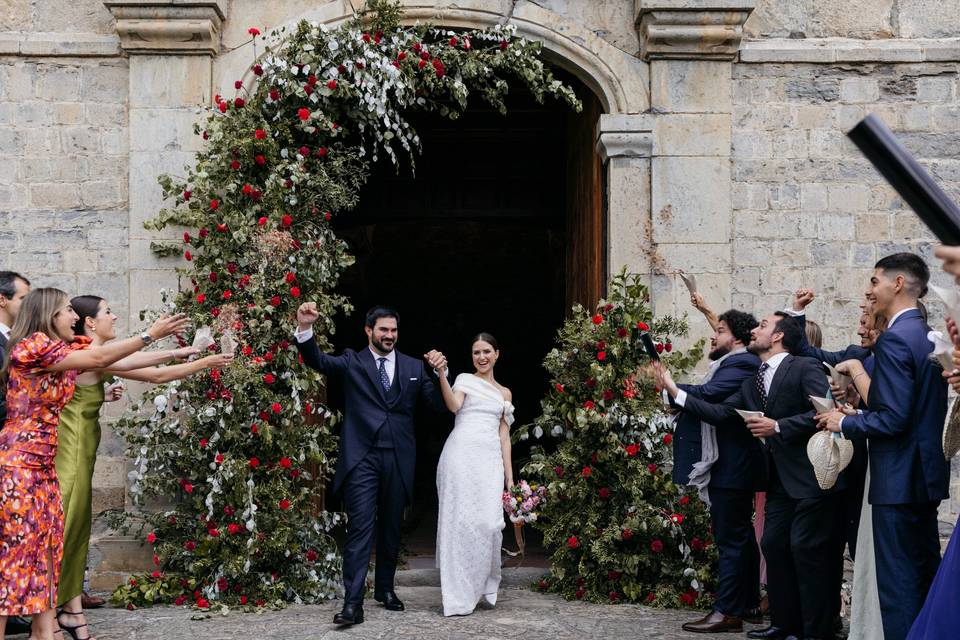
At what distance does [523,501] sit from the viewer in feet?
22.2

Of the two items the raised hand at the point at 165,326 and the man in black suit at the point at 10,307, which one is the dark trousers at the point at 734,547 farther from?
the man in black suit at the point at 10,307

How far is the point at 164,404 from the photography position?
21.6 feet

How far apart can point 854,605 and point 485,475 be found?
2255 mm

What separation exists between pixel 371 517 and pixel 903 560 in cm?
285

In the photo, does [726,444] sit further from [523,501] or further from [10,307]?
[10,307]

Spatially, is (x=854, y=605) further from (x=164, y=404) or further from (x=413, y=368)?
(x=164, y=404)

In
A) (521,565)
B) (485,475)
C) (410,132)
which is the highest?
(410,132)

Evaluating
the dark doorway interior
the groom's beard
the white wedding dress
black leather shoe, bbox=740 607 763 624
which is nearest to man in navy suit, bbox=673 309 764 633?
black leather shoe, bbox=740 607 763 624

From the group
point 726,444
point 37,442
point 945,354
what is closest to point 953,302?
point 945,354

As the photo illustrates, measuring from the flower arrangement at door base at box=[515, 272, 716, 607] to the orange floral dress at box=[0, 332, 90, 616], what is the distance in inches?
110

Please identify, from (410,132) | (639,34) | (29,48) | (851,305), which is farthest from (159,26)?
(851,305)

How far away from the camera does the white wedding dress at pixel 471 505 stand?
6340 mm

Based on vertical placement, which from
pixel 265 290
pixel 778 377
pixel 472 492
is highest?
pixel 265 290

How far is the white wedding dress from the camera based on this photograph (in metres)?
6.34
